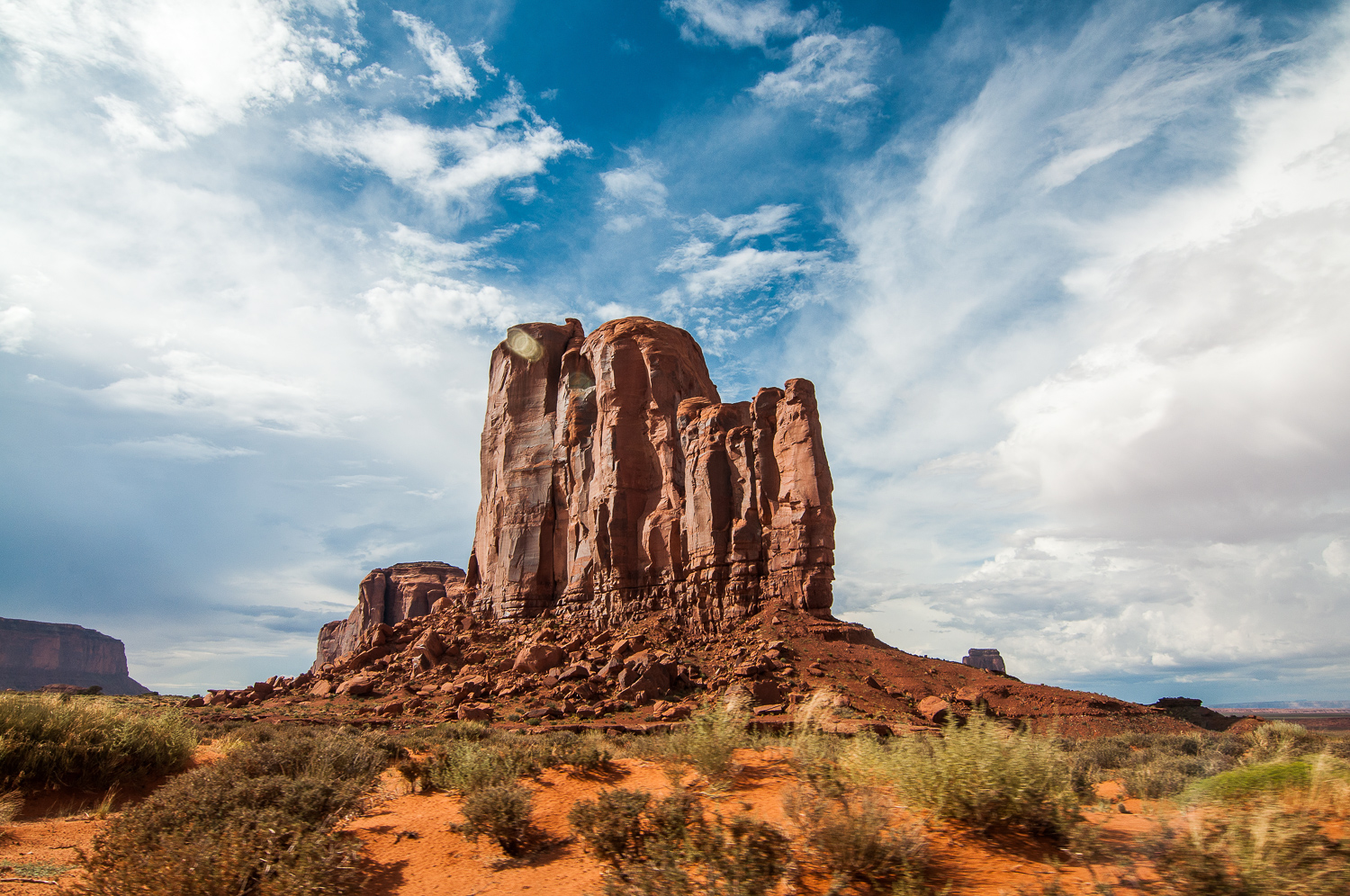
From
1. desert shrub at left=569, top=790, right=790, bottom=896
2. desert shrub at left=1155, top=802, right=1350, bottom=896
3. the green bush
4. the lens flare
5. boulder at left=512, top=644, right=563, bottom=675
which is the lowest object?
desert shrub at left=569, top=790, right=790, bottom=896

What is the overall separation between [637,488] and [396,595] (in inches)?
2192

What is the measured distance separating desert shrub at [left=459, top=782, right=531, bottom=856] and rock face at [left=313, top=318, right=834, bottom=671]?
110 feet

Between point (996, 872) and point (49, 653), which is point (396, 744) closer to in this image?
point (996, 872)

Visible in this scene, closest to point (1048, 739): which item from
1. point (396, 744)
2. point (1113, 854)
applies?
point (1113, 854)

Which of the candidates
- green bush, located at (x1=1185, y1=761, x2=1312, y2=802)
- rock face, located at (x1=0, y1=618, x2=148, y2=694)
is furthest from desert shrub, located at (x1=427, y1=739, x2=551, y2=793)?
rock face, located at (x1=0, y1=618, x2=148, y2=694)

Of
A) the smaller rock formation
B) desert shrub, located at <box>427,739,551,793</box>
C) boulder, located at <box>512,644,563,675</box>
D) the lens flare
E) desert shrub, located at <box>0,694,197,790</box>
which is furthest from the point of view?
the smaller rock formation

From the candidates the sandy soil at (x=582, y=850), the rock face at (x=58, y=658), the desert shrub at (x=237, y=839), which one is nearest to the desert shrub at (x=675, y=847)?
the sandy soil at (x=582, y=850)

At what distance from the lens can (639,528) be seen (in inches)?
1919

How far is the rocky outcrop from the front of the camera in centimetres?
8704

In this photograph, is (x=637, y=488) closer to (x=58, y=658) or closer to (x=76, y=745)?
(x=76, y=745)

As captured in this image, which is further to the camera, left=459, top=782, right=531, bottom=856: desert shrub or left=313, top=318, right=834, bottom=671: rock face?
left=313, top=318, right=834, bottom=671: rock face

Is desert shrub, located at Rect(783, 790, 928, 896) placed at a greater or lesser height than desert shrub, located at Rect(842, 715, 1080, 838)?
lesser

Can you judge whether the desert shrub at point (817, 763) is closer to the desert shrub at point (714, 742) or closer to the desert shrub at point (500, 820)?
the desert shrub at point (714, 742)

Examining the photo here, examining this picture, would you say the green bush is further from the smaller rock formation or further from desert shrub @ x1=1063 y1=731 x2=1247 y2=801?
the smaller rock formation
